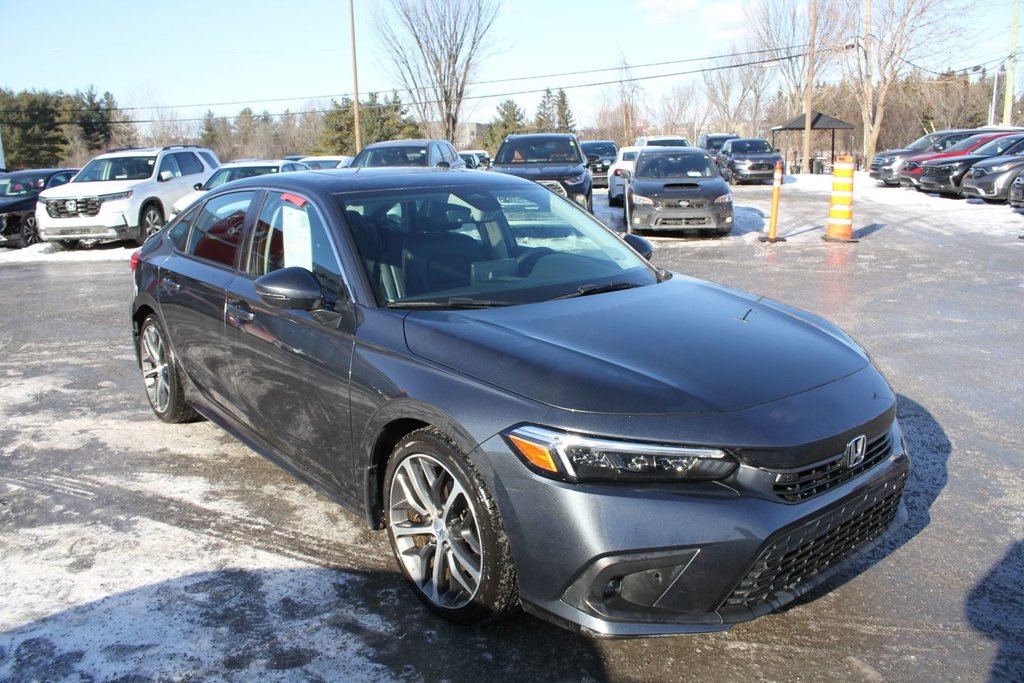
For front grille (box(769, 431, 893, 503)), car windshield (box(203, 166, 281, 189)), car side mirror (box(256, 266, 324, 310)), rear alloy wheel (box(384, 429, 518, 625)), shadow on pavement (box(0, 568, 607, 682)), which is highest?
car windshield (box(203, 166, 281, 189))

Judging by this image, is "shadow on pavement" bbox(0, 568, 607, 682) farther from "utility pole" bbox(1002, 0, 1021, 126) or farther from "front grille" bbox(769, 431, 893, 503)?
"utility pole" bbox(1002, 0, 1021, 126)

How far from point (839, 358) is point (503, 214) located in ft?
5.95

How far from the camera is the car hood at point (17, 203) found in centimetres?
1811

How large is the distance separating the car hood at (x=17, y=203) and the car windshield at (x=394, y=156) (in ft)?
26.4

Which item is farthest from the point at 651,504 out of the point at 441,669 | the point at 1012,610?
the point at 1012,610

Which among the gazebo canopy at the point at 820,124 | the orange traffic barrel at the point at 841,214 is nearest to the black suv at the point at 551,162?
the orange traffic barrel at the point at 841,214

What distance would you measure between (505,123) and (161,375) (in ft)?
221

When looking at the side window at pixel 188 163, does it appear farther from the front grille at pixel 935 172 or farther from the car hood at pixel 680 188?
the front grille at pixel 935 172

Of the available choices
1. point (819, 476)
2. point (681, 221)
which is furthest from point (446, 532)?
point (681, 221)

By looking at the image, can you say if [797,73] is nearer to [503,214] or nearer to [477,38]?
[477,38]

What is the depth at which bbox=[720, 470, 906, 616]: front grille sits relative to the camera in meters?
2.59

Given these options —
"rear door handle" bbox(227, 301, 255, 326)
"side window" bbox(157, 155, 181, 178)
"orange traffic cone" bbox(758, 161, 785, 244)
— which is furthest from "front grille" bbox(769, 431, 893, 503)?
"side window" bbox(157, 155, 181, 178)

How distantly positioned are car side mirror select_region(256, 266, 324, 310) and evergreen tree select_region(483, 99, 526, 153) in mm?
67698

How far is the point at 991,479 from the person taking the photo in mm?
4301
